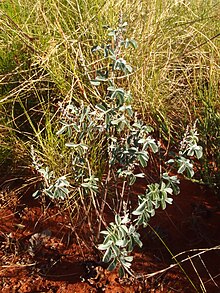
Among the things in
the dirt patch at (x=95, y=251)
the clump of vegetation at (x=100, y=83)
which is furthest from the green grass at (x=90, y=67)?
the dirt patch at (x=95, y=251)

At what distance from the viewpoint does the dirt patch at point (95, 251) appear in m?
1.76

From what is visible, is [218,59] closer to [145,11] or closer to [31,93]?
[145,11]

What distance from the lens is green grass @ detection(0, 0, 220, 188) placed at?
7.26 ft

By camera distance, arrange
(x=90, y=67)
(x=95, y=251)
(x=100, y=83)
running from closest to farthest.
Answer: (x=95, y=251) < (x=100, y=83) < (x=90, y=67)

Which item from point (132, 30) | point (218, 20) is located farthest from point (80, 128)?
point (218, 20)

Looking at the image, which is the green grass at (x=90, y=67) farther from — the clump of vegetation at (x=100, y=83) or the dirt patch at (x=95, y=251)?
the dirt patch at (x=95, y=251)

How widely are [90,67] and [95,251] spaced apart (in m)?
0.96

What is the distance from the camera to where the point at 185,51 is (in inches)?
105

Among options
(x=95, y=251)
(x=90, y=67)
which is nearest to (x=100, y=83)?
(x=90, y=67)

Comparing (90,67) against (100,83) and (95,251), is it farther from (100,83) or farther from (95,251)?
(95,251)

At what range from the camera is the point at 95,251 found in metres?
1.85

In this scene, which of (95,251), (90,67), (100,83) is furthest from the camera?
(90,67)

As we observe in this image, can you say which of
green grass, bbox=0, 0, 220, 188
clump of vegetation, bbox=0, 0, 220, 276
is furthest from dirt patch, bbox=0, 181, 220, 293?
green grass, bbox=0, 0, 220, 188

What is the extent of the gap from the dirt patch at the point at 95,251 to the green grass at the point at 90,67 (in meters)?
0.21
